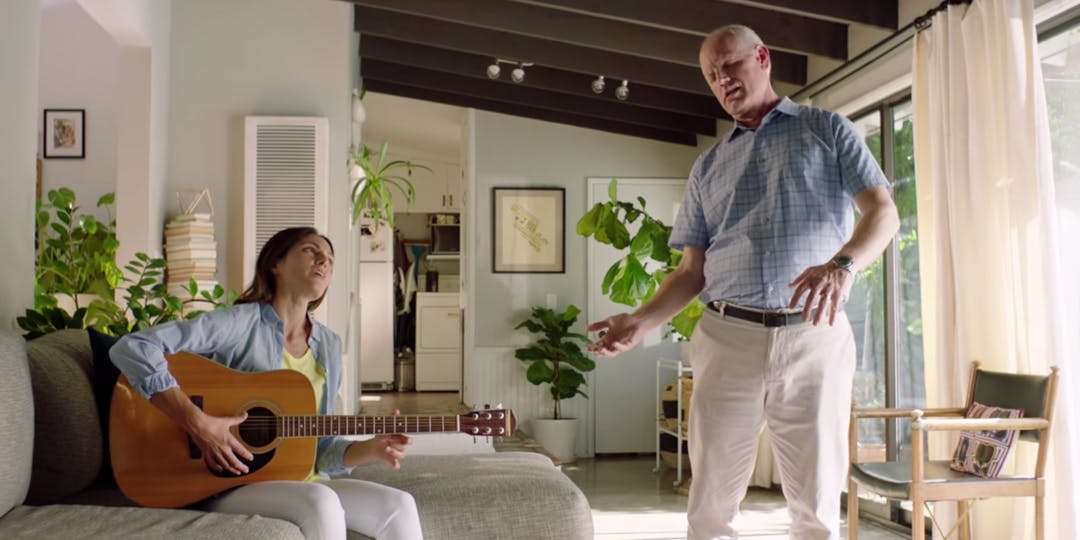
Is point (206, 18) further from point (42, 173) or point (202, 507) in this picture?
point (202, 507)

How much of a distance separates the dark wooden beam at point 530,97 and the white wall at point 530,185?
0.40 m

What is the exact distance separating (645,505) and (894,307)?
5.65 feet

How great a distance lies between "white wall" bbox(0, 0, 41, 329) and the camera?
9.37 feet

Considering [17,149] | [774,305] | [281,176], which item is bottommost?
[774,305]

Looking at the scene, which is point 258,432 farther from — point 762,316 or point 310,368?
point 762,316

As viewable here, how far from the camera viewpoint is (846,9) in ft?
14.2

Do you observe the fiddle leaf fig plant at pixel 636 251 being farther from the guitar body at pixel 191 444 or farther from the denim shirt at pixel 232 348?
the guitar body at pixel 191 444

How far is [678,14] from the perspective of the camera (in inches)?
187

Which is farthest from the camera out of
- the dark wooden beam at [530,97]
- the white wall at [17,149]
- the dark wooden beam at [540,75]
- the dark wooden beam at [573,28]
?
the dark wooden beam at [530,97]

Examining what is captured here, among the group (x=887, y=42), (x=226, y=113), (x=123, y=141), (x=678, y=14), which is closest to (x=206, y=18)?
(x=226, y=113)

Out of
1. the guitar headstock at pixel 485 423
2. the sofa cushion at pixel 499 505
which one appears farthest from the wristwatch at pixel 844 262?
the sofa cushion at pixel 499 505

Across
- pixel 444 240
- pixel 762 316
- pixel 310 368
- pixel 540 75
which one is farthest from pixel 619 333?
pixel 444 240

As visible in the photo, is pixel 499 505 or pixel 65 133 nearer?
pixel 499 505

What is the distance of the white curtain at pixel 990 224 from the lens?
3.44 meters
